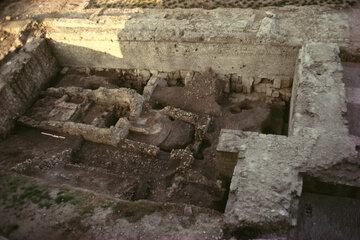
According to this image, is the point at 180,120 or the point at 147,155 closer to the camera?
the point at 147,155

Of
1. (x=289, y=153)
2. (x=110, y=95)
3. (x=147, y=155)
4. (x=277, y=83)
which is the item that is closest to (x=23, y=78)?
(x=110, y=95)

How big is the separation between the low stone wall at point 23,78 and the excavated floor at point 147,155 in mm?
287

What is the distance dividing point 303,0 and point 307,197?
555 centimetres

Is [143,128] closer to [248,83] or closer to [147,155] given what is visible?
[147,155]

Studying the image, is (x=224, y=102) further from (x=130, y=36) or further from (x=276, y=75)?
(x=130, y=36)

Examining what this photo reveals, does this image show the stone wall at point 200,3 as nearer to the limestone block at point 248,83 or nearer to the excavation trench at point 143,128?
the excavation trench at point 143,128

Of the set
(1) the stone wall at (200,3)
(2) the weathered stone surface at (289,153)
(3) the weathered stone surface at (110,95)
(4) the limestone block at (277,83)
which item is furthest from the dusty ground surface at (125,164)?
(1) the stone wall at (200,3)

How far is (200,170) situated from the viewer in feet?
22.6

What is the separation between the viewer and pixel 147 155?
733cm

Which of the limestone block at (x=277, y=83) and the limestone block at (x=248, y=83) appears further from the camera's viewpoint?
the limestone block at (x=248, y=83)

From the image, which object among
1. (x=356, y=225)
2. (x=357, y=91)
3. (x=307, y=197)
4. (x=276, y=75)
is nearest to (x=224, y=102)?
(x=276, y=75)

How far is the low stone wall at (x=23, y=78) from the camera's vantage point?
326 inches

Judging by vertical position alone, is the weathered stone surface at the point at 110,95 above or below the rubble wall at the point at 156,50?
below

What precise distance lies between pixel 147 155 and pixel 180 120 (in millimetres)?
1073
